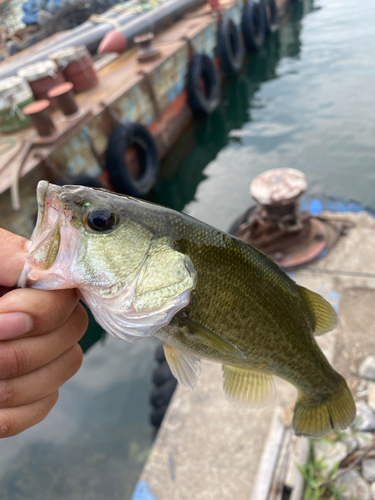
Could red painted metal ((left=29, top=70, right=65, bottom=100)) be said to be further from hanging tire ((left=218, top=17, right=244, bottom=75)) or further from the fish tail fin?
the fish tail fin

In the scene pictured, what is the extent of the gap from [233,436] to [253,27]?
49.7 ft

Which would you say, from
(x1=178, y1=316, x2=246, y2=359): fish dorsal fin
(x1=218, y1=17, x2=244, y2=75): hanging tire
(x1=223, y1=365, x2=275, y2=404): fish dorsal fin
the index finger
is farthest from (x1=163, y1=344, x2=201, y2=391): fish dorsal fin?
(x1=218, y1=17, x2=244, y2=75): hanging tire

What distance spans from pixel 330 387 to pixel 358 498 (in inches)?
49.8

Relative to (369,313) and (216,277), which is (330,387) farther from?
(369,313)

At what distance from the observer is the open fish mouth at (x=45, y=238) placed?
1.10 metres

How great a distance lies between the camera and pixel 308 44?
44.3 ft

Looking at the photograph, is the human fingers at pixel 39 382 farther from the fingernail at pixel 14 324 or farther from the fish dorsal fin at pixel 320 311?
the fish dorsal fin at pixel 320 311

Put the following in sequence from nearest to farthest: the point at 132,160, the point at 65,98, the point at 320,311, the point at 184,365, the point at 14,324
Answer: the point at 14,324
the point at 184,365
the point at 320,311
the point at 65,98
the point at 132,160

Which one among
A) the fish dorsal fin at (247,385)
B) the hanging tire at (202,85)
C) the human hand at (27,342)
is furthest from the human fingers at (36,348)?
the hanging tire at (202,85)

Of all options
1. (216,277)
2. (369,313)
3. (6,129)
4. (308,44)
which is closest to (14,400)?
(216,277)

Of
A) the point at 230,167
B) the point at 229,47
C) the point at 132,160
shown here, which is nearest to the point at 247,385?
the point at 132,160

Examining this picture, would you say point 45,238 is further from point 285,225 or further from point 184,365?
point 285,225

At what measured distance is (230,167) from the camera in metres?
8.37

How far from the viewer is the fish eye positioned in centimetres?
121
